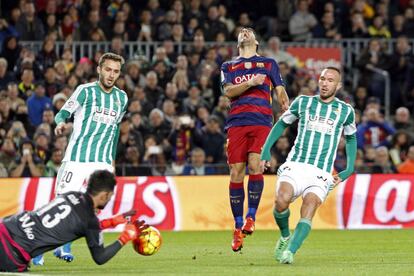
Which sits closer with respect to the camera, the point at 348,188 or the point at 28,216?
the point at 28,216

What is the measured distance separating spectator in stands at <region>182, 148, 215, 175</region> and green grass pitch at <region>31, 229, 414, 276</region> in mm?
2983

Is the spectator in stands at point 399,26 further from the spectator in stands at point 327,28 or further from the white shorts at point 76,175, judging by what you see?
the white shorts at point 76,175

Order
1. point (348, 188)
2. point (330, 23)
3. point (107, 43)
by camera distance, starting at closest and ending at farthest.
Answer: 1. point (348, 188)
2. point (107, 43)
3. point (330, 23)

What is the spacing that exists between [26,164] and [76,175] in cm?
748

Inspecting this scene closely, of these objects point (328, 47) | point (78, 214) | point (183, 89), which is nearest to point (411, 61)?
point (328, 47)

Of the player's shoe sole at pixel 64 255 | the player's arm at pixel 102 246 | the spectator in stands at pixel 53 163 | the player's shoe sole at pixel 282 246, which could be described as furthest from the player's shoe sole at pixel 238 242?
the spectator in stands at pixel 53 163

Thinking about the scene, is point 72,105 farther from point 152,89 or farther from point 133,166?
point 152,89

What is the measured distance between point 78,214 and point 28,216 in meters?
0.49

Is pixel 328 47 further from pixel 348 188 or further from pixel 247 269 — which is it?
pixel 247 269

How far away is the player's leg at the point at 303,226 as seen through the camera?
40.1 ft

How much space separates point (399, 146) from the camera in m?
22.2

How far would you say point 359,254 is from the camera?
14.2 metres

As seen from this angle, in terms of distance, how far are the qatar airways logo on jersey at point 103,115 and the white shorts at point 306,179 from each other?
192cm

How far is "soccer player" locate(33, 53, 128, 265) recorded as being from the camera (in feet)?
42.1
